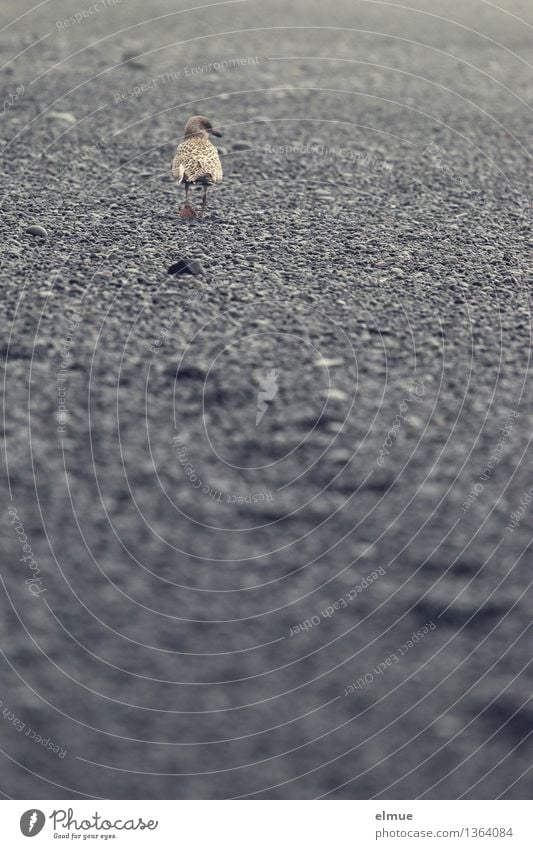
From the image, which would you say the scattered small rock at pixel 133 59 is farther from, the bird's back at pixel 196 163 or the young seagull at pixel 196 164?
the bird's back at pixel 196 163

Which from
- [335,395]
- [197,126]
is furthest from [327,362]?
[197,126]

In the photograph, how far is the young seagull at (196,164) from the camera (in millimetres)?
7574

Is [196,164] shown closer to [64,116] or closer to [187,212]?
[187,212]

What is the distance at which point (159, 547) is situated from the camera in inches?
207

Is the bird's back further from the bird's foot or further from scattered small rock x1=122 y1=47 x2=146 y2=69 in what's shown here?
scattered small rock x1=122 y1=47 x2=146 y2=69

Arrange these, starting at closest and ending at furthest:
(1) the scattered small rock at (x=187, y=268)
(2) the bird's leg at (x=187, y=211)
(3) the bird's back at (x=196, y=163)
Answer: (1) the scattered small rock at (x=187, y=268)
(3) the bird's back at (x=196, y=163)
(2) the bird's leg at (x=187, y=211)

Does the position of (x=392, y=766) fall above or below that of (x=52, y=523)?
below

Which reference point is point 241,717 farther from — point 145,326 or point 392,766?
point 145,326

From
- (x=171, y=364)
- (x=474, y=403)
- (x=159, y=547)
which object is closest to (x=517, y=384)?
(x=474, y=403)

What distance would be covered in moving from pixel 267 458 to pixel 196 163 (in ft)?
10.3

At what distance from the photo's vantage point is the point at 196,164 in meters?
7.61

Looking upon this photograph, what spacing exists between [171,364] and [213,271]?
112 centimetres

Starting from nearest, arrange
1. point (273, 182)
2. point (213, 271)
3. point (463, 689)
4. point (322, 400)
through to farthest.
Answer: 1. point (463, 689)
2. point (322, 400)
3. point (213, 271)
4. point (273, 182)
